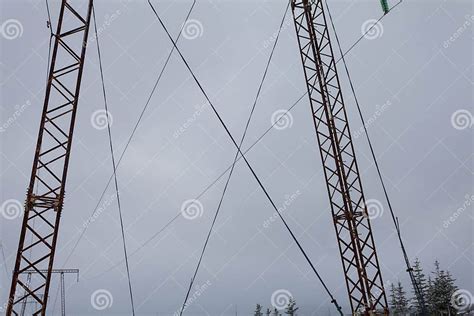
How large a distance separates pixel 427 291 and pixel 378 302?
58845 mm

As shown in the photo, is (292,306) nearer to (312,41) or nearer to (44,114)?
(312,41)

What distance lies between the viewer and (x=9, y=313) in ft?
36.9

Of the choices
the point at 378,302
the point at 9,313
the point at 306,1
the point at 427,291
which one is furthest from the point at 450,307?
the point at 9,313

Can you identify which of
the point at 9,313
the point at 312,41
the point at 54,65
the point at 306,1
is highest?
the point at 306,1

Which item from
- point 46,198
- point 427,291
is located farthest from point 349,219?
point 427,291

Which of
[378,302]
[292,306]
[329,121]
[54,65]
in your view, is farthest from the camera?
Result: [292,306]

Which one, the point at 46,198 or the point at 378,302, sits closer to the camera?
the point at 46,198

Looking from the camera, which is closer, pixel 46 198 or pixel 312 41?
pixel 46 198

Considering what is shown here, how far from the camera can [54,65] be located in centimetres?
1304

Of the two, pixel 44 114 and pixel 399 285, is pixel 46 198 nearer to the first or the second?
pixel 44 114

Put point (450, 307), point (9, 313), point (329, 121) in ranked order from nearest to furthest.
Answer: point (9, 313), point (329, 121), point (450, 307)

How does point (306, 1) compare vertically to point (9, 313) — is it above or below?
above

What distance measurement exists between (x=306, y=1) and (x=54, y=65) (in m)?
12.7

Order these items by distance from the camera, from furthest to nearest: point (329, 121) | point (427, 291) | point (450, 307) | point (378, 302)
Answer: point (427, 291)
point (450, 307)
point (329, 121)
point (378, 302)
